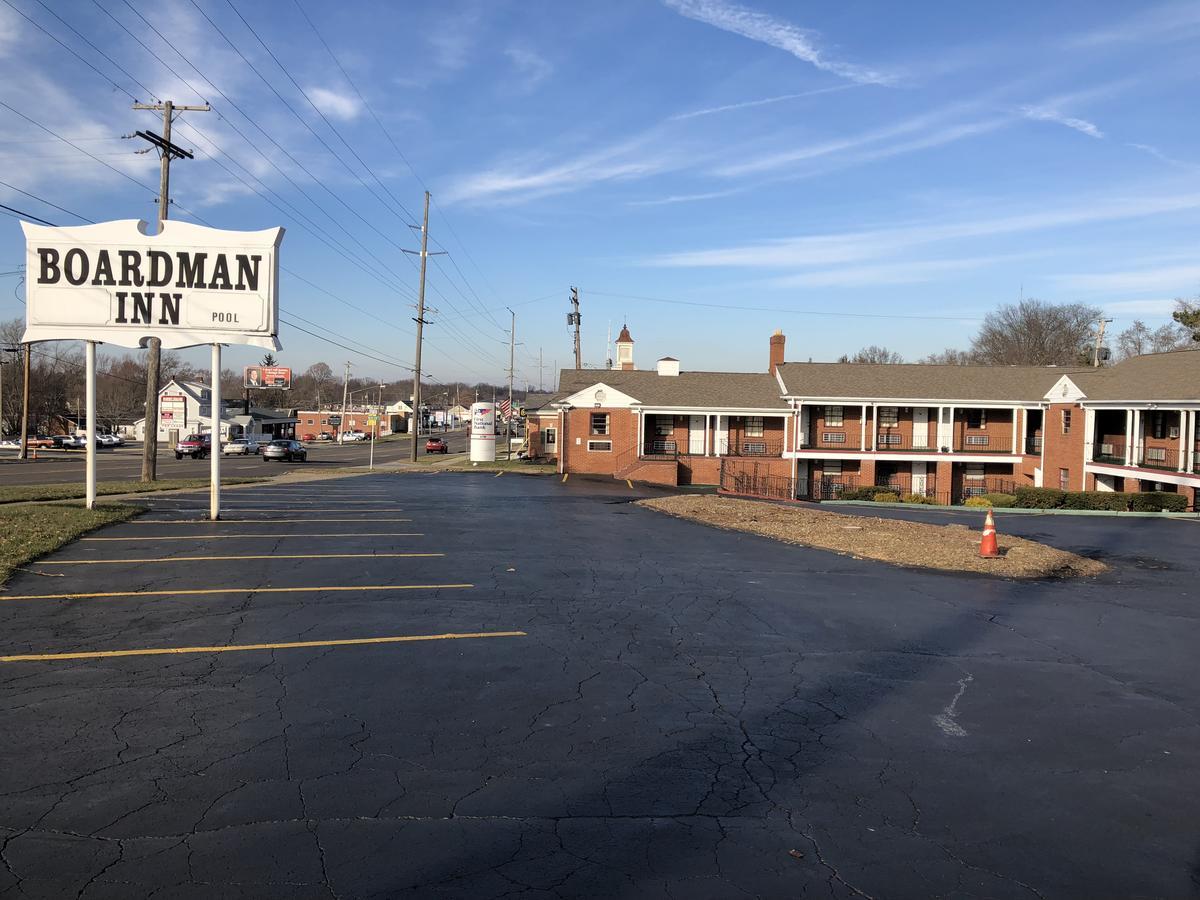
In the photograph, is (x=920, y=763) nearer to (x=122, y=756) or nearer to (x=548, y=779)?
(x=548, y=779)

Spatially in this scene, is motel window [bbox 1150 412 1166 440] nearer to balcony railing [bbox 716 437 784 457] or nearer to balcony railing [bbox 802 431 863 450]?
balcony railing [bbox 802 431 863 450]

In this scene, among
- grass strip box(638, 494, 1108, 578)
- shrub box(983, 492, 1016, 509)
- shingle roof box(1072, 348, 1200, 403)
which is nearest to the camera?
grass strip box(638, 494, 1108, 578)

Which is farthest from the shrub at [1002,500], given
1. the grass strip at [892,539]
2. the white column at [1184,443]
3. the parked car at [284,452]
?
the parked car at [284,452]

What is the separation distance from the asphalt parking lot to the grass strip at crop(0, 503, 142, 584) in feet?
2.19

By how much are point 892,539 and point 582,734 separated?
1286cm

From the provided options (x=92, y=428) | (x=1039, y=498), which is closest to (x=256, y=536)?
(x=92, y=428)

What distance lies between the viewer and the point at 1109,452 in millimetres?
37406

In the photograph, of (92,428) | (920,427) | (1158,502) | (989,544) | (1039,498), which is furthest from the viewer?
(920,427)

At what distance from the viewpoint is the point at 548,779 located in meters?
5.51

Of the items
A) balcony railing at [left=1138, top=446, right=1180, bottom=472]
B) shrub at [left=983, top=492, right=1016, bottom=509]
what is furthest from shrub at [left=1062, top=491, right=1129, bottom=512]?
balcony railing at [left=1138, top=446, right=1180, bottom=472]

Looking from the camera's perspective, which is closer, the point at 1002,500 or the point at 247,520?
the point at 247,520

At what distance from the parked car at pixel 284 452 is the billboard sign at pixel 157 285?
31647mm

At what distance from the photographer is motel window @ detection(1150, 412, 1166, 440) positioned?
34.4m

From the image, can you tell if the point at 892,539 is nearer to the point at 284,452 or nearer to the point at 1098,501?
the point at 1098,501
